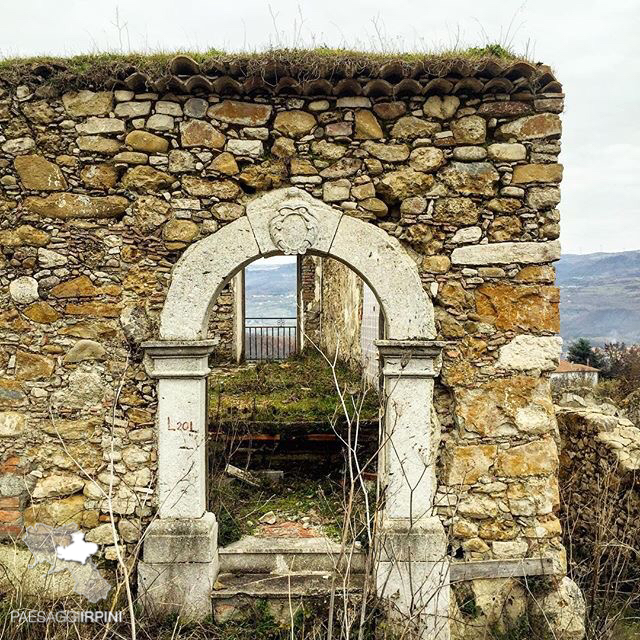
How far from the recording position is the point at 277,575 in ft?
13.5

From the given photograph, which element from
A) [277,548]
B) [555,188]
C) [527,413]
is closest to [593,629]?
[527,413]

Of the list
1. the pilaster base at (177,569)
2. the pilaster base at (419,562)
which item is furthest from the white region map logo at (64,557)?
the pilaster base at (419,562)

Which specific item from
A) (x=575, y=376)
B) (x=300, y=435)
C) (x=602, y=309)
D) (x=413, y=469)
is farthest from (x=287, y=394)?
(x=602, y=309)

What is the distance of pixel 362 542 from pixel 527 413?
1.48m

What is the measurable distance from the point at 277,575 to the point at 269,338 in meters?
9.15

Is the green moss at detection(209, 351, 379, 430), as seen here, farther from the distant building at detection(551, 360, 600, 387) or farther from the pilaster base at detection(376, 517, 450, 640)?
the distant building at detection(551, 360, 600, 387)

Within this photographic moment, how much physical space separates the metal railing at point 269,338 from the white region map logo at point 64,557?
8.65 metres

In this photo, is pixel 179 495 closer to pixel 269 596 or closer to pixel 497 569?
pixel 269 596

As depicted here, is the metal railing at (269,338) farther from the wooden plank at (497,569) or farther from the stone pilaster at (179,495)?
the wooden plank at (497,569)

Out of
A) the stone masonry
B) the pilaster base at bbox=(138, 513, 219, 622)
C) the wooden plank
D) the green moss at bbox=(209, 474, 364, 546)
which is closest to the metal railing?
the green moss at bbox=(209, 474, 364, 546)

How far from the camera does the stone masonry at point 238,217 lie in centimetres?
384

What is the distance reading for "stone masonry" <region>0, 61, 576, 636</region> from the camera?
3842mm

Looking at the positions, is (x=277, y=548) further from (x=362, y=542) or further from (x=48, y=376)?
(x=48, y=376)

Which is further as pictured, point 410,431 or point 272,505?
point 272,505
